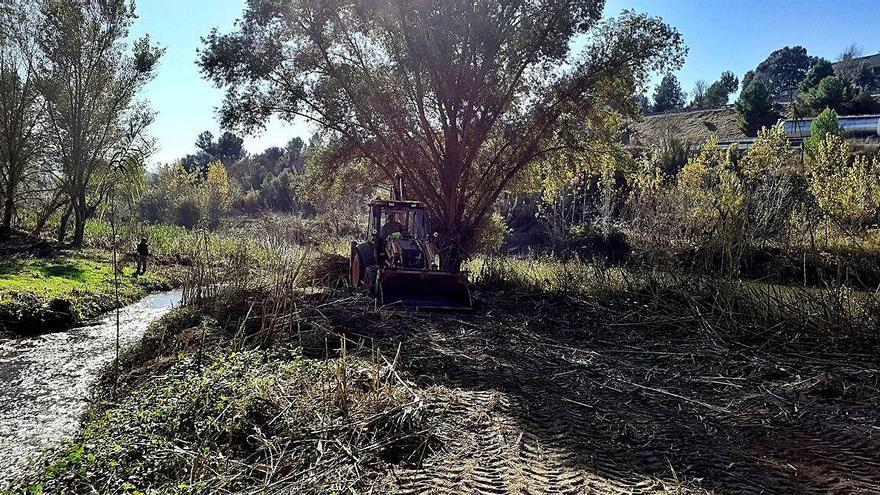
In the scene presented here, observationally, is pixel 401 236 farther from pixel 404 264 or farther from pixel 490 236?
pixel 490 236

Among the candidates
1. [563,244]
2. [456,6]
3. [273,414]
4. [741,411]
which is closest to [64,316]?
[273,414]

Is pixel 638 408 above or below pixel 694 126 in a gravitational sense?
below

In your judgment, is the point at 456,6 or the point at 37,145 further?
the point at 37,145

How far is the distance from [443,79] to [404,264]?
566 centimetres

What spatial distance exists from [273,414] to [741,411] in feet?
11.4

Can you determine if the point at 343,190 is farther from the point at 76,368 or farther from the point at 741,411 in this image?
the point at 741,411

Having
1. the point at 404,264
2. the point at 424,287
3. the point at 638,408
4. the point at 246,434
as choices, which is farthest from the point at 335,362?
the point at 404,264

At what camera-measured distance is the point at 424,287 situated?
973 centimetres

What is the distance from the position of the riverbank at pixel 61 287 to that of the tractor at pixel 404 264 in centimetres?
557

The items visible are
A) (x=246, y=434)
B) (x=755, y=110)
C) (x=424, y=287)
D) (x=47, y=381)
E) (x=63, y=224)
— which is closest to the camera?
(x=246, y=434)

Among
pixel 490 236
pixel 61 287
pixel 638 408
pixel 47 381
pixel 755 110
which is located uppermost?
pixel 755 110

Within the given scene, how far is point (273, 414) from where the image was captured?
4270mm

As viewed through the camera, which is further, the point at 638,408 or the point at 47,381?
the point at 47,381

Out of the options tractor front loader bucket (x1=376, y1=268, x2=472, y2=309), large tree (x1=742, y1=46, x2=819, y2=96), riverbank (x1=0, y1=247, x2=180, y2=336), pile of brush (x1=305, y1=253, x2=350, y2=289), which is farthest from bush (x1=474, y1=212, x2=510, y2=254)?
large tree (x1=742, y1=46, x2=819, y2=96)
